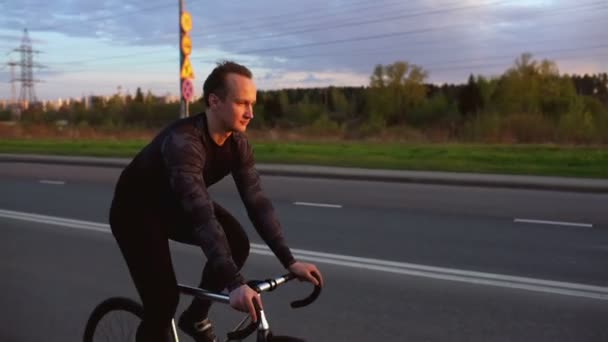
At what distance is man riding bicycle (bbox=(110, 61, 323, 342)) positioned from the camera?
2.34 metres

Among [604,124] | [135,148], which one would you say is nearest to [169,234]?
[135,148]

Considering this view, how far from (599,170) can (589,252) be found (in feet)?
29.2

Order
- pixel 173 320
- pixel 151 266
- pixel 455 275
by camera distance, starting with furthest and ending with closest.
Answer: pixel 455 275 → pixel 173 320 → pixel 151 266

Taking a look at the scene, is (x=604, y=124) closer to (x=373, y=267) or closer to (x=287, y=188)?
(x=287, y=188)

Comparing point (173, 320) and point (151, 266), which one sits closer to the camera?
point (151, 266)

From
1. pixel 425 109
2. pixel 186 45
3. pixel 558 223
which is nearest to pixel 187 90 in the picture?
pixel 186 45

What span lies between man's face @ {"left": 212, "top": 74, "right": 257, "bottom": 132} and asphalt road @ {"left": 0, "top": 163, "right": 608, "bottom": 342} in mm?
2414

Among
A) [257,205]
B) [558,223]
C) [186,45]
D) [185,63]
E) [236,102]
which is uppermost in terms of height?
[186,45]

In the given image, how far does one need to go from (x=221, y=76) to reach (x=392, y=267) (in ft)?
14.5

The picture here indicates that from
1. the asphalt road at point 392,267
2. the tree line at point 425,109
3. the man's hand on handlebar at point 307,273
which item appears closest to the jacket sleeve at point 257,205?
the man's hand on handlebar at point 307,273

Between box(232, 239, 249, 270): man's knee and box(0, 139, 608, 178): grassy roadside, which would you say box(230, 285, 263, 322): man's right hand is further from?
box(0, 139, 608, 178): grassy roadside

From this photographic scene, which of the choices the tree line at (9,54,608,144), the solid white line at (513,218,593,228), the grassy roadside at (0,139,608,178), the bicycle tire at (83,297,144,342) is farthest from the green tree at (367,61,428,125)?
the bicycle tire at (83,297,144,342)

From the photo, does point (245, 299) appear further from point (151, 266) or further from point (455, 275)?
point (455, 275)

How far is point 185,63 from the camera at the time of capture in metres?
21.7
